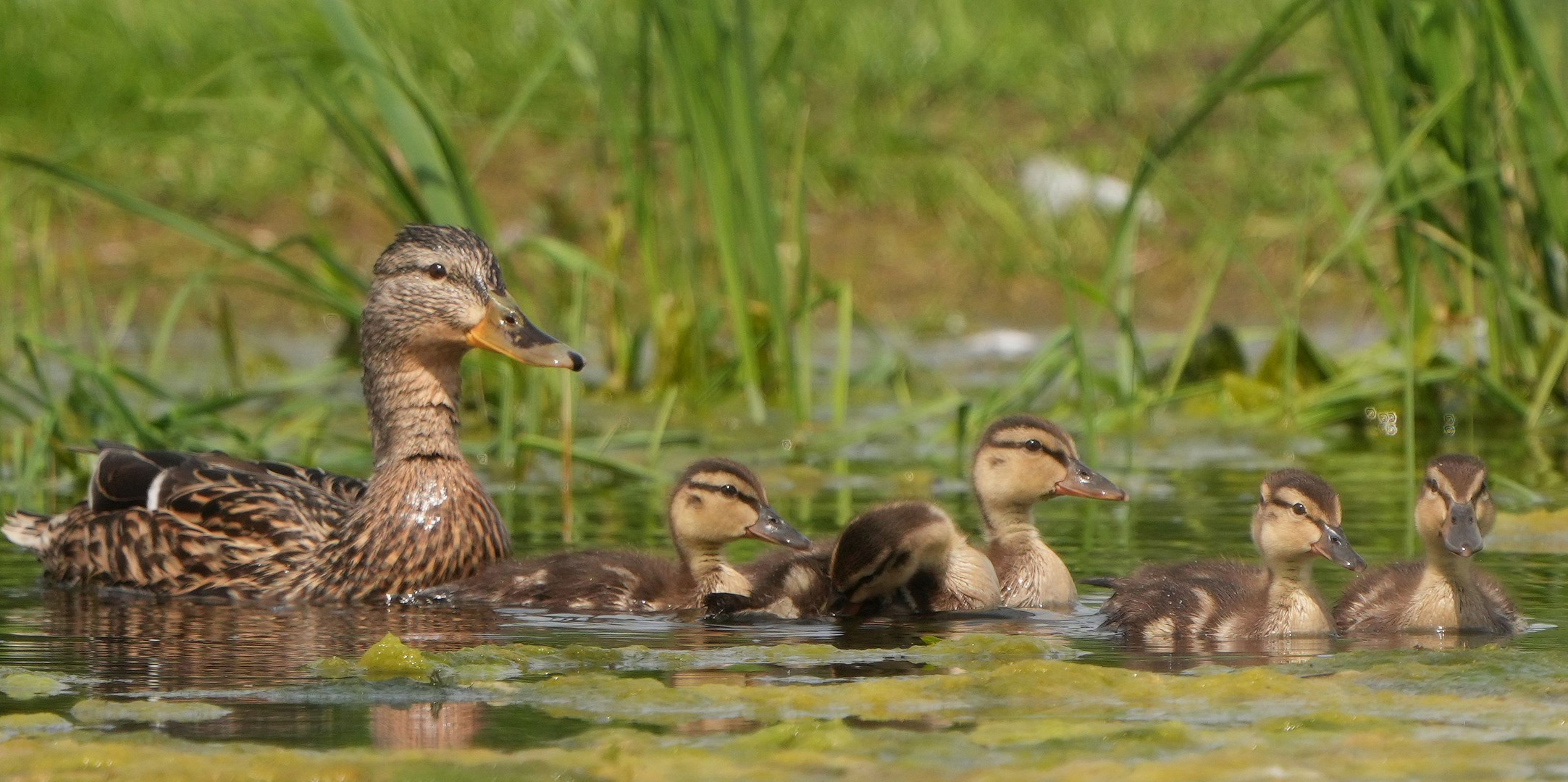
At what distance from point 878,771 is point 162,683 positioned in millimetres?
1444

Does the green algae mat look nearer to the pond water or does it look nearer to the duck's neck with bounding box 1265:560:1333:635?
the pond water

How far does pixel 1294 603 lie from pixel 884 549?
0.87 metres

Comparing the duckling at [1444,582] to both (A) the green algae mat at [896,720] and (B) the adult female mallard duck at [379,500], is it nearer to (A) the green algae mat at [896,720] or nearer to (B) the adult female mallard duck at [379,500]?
(A) the green algae mat at [896,720]

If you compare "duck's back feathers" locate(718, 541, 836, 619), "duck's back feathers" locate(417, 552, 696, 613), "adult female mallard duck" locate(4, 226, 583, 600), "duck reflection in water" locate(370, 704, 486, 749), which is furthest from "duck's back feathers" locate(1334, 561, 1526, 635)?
"duck reflection in water" locate(370, 704, 486, 749)

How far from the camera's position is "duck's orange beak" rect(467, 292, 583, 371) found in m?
5.62

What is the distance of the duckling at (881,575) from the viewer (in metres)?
5.29

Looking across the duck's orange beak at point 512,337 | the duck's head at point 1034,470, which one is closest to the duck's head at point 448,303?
the duck's orange beak at point 512,337

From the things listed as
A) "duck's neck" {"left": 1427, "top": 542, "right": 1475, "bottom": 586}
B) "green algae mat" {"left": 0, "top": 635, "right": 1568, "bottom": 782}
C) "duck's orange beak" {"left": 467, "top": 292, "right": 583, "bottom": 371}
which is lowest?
"green algae mat" {"left": 0, "top": 635, "right": 1568, "bottom": 782}

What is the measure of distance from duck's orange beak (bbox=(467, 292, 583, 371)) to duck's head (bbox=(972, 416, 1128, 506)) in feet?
3.53

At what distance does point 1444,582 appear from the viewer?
16.5 ft

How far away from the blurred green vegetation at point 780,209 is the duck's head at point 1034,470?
0.79 m

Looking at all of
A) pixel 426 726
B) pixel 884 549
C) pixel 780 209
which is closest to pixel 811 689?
→ pixel 426 726

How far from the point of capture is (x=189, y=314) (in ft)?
37.3

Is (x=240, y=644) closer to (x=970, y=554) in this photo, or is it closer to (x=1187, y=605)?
(x=970, y=554)
